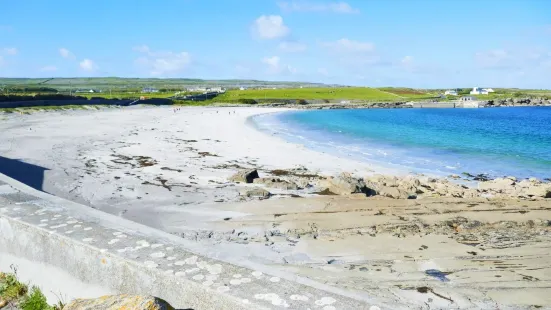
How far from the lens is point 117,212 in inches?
420

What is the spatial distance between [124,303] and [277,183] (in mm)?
10840

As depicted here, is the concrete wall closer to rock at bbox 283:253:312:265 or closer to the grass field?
the grass field

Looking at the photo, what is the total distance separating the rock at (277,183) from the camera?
1385cm

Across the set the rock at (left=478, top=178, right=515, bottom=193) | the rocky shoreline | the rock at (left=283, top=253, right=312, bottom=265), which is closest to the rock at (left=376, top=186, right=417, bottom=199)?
the rocky shoreline

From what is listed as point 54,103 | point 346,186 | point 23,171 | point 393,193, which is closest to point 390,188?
point 393,193

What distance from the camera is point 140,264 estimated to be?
3998 millimetres

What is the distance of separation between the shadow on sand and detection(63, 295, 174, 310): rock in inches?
412

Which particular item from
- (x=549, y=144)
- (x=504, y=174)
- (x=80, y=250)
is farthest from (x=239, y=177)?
(x=549, y=144)

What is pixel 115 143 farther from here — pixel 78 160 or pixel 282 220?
pixel 282 220

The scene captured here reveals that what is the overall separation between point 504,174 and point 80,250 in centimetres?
1903

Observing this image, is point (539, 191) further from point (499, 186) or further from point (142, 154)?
point (142, 154)

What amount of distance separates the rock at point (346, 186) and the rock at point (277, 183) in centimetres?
116

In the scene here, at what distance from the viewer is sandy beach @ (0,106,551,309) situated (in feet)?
22.6

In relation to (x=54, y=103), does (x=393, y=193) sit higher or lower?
lower
